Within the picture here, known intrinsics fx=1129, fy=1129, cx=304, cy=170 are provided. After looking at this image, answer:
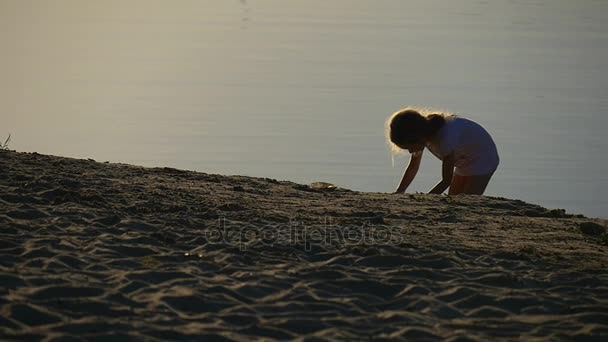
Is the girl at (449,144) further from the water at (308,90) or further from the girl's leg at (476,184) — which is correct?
the water at (308,90)

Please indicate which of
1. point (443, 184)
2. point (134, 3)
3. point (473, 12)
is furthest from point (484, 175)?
point (134, 3)

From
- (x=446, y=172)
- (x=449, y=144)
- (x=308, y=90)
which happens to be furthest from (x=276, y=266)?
(x=308, y=90)

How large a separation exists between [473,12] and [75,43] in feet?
39.9

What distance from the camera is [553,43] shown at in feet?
83.6

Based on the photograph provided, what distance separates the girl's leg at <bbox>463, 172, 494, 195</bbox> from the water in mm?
3600

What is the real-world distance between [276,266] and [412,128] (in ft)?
12.0

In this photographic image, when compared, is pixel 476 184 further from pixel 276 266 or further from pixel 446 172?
pixel 276 266

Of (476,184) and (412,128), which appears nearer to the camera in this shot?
(412,128)

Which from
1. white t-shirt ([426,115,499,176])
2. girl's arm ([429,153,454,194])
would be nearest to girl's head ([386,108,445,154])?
white t-shirt ([426,115,499,176])

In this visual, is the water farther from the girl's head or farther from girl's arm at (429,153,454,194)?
the girl's head

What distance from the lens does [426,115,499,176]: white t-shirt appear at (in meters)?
10.7

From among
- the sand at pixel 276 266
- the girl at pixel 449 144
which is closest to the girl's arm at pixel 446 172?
the girl at pixel 449 144

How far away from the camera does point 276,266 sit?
7074 mm

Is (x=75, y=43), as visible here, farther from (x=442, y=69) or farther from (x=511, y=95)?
(x=511, y=95)
